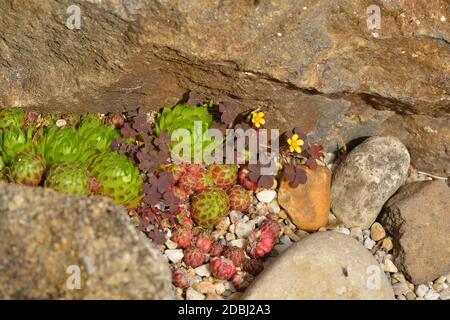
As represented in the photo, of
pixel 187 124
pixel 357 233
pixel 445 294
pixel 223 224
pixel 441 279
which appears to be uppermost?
pixel 187 124

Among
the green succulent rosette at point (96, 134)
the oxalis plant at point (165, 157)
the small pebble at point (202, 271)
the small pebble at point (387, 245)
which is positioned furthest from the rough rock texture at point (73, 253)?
the small pebble at point (387, 245)

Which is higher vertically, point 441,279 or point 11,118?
point 11,118

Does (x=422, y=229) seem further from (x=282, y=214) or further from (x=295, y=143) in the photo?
(x=295, y=143)

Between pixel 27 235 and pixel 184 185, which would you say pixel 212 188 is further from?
pixel 27 235

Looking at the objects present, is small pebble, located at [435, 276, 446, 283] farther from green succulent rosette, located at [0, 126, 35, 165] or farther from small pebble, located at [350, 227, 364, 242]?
green succulent rosette, located at [0, 126, 35, 165]

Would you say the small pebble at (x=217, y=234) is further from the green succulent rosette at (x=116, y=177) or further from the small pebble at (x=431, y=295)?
the small pebble at (x=431, y=295)

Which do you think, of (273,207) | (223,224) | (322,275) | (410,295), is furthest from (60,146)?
(410,295)

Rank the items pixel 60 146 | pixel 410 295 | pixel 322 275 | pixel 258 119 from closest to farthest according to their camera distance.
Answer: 1. pixel 322 275
2. pixel 60 146
3. pixel 410 295
4. pixel 258 119
